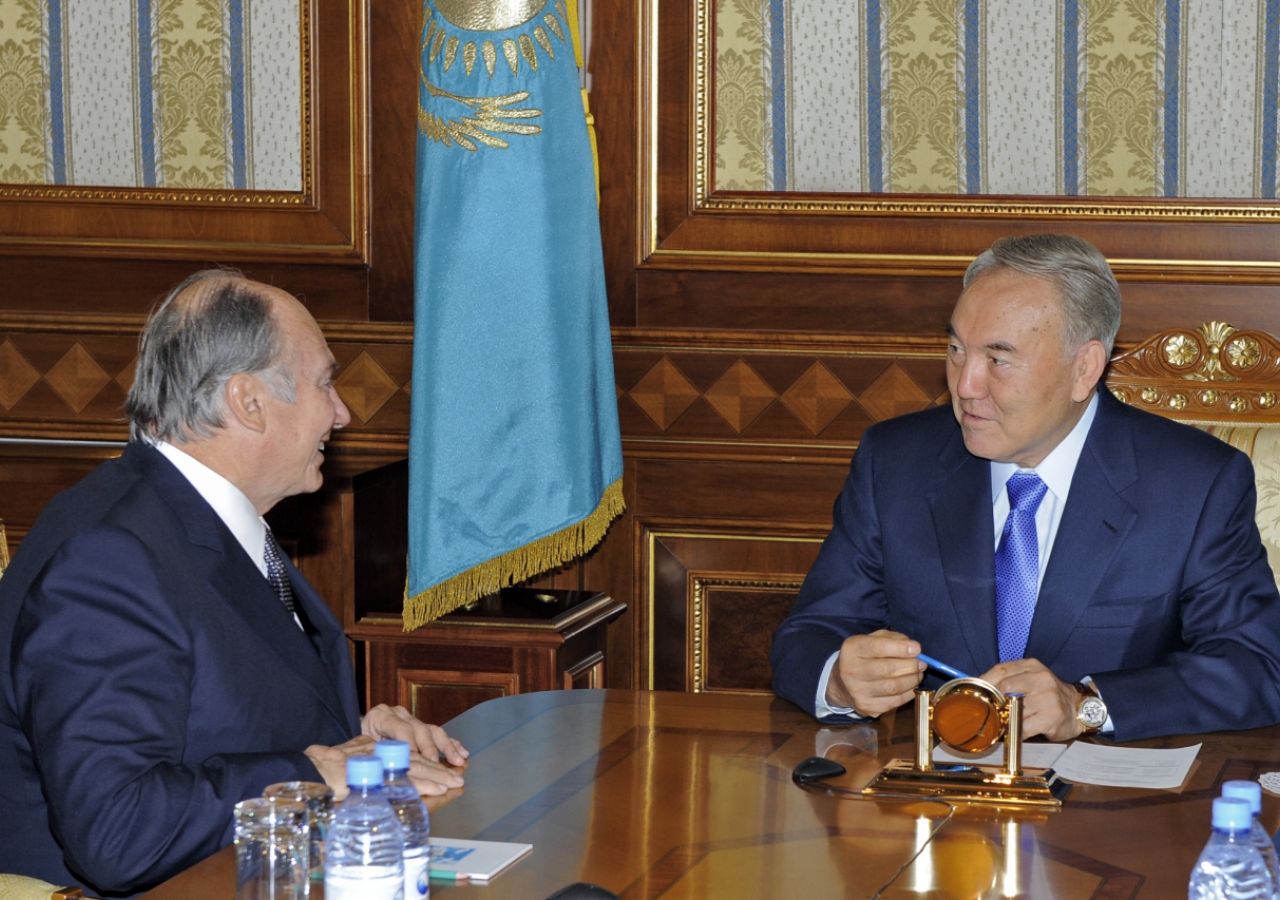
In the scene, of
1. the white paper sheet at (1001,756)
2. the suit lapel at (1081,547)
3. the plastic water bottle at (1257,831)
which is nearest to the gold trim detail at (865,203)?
the suit lapel at (1081,547)

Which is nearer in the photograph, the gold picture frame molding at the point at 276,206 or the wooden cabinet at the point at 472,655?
the wooden cabinet at the point at 472,655

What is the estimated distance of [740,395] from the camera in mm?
4031

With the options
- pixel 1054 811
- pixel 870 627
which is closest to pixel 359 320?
pixel 870 627

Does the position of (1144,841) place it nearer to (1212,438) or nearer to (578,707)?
(578,707)

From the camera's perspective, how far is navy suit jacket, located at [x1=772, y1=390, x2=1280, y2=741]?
2.32m

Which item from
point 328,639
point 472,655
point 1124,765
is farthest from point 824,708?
point 472,655

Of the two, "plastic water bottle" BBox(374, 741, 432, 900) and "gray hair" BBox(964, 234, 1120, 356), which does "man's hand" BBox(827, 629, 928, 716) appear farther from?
"plastic water bottle" BBox(374, 741, 432, 900)

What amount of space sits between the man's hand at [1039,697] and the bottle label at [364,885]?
1.06 m

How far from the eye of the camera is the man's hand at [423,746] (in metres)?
1.89

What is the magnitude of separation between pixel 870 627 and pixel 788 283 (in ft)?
5.12

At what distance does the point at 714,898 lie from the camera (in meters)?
1.52

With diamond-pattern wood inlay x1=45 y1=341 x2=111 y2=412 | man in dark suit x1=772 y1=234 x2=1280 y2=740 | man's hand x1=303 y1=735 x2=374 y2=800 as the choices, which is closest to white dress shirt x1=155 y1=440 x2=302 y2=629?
man's hand x1=303 y1=735 x2=374 y2=800

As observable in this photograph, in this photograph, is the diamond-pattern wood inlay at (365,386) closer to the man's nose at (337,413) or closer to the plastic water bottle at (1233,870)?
the man's nose at (337,413)

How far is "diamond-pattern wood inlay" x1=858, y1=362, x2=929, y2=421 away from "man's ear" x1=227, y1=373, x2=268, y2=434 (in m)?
2.20
